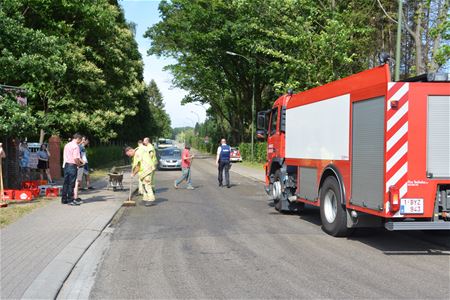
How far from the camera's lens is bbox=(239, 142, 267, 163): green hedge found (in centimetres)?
3768

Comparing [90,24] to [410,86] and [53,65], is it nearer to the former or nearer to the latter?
[53,65]

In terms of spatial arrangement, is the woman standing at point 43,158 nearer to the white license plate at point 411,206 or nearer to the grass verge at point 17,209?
the grass verge at point 17,209

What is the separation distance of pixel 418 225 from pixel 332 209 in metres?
2.11

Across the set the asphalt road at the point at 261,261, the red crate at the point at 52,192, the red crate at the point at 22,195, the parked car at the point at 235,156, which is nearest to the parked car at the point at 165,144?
the parked car at the point at 235,156

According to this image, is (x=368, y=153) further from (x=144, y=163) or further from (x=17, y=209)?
(x=17, y=209)

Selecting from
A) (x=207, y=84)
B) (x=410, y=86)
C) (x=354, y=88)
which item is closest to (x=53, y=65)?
(x=354, y=88)

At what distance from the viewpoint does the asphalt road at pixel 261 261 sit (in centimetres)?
569

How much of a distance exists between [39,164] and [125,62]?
17.1m

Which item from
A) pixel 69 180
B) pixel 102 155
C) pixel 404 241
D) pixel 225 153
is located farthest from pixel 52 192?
pixel 102 155

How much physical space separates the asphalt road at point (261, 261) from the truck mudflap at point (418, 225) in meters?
0.47

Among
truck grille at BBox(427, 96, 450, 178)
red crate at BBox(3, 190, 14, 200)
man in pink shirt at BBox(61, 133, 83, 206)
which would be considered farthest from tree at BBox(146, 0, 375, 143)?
truck grille at BBox(427, 96, 450, 178)

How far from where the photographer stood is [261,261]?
708 centimetres

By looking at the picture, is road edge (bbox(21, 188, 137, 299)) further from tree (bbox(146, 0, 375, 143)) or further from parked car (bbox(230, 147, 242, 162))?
parked car (bbox(230, 147, 242, 162))

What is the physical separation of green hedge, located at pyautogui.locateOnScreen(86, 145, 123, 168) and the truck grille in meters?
24.0
